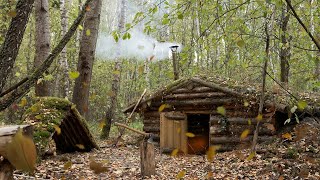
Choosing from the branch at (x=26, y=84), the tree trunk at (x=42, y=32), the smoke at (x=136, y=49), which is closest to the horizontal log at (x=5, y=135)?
the branch at (x=26, y=84)

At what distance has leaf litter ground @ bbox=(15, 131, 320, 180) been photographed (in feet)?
22.4

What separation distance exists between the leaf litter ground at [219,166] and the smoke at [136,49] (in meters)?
17.2

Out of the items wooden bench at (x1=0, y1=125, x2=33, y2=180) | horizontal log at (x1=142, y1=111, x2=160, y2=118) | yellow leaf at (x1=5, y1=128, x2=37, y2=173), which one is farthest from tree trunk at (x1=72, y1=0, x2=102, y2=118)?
yellow leaf at (x1=5, y1=128, x2=37, y2=173)

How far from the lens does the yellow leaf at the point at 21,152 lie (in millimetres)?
2295

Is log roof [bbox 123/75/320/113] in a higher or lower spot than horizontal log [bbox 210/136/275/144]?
higher

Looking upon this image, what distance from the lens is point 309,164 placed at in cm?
735

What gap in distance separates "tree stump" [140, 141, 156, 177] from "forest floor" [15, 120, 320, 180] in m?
0.15

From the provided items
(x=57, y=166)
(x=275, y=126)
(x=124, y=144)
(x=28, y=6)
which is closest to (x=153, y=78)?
(x=124, y=144)

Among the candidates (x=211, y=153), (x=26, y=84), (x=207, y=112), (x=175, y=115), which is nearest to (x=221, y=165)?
(x=211, y=153)

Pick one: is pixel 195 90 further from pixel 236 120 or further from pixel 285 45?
pixel 285 45

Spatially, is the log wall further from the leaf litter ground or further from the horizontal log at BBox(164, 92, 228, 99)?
the leaf litter ground

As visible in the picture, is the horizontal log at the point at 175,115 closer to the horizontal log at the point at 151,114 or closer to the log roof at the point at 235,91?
the log roof at the point at 235,91

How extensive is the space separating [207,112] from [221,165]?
12.3ft

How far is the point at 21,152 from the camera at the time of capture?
2383 mm
